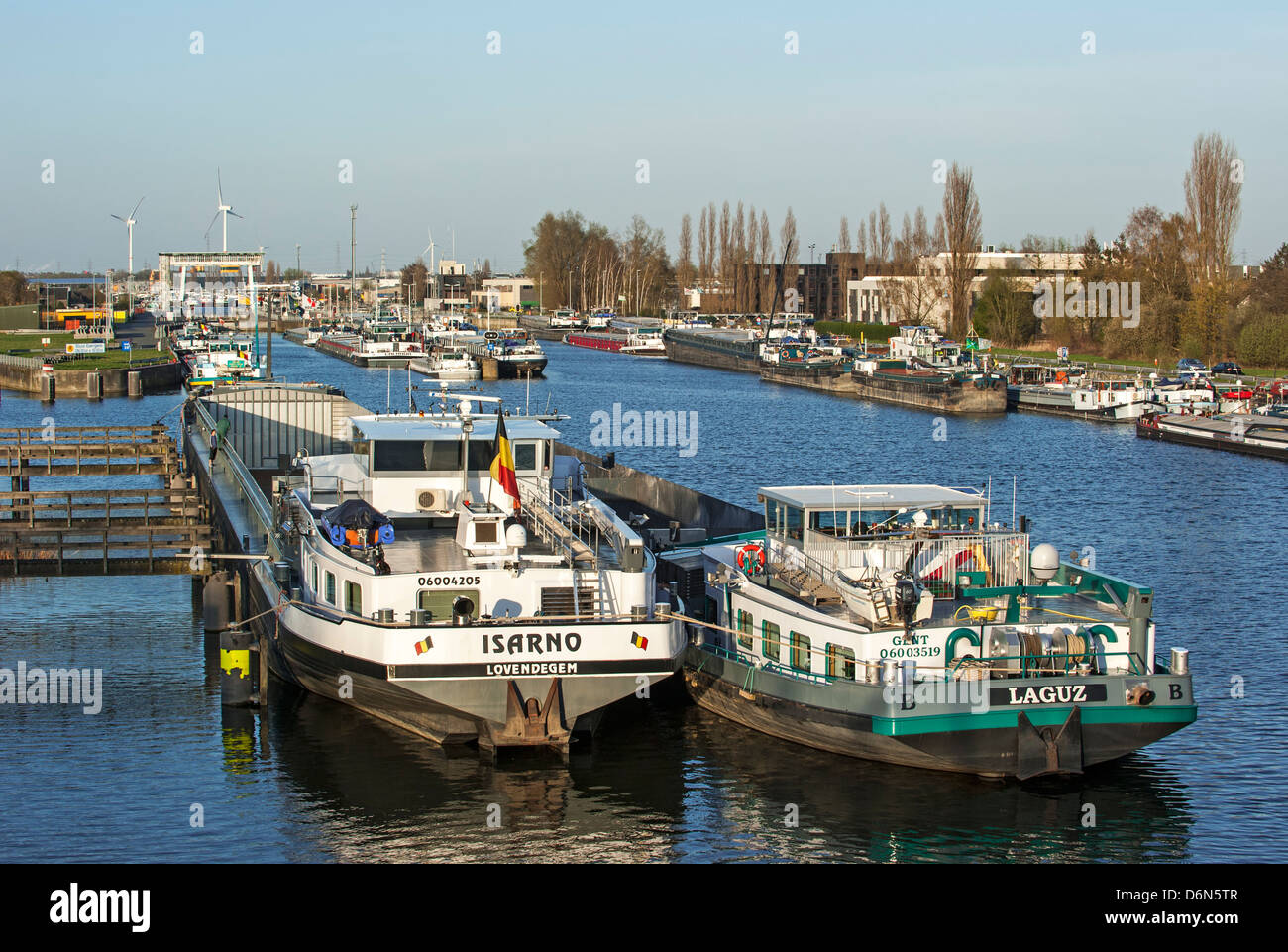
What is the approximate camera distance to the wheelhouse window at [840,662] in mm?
19031

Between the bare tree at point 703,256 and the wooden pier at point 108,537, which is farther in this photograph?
the bare tree at point 703,256

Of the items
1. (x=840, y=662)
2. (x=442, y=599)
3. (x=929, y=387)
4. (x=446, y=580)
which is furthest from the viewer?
(x=929, y=387)

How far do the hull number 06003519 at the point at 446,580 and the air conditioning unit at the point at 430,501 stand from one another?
3828mm

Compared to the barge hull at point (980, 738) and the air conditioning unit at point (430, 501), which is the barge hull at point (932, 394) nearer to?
the air conditioning unit at point (430, 501)

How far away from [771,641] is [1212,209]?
76226mm

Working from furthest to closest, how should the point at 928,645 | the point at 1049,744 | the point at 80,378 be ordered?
the point at 80,378, the point at 928,645, the point at 1049,744

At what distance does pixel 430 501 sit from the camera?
2250cm

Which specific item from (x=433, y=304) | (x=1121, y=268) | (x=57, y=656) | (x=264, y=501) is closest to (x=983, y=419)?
(x=1121, y=268)

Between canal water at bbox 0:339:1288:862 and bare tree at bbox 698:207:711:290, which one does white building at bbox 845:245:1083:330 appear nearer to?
bare tree at bbox 698:207:711:290

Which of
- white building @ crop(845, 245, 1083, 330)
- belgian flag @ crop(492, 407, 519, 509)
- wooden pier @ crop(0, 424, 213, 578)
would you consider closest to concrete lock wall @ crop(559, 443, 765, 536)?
belgian flag @ crop(492, 407, 519, 509)

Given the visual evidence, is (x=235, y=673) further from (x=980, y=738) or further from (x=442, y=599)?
(x=980, y=738)

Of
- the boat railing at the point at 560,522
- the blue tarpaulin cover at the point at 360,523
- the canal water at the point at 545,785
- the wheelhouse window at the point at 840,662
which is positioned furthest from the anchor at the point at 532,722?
the wheelhouse window at the point at 840,662

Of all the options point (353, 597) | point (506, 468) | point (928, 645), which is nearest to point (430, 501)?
point (506, 468)
